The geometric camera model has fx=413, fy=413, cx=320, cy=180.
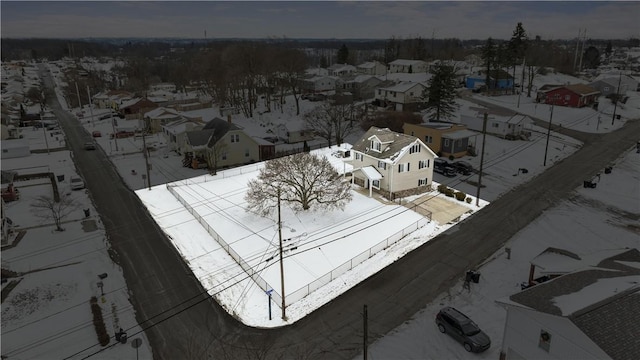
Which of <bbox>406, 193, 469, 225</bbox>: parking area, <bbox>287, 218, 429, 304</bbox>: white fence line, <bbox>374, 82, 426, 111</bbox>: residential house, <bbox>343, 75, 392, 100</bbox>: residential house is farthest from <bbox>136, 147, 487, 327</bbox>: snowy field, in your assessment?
<bbox>343, 75, 392, 100</bbox>: residential house

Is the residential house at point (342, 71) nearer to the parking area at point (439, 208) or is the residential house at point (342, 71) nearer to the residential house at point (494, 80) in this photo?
the residential house at point (494, 80)

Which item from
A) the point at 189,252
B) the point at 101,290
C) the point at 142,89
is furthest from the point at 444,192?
the point at 142,89

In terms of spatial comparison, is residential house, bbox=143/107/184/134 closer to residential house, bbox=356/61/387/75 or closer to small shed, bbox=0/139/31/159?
small shed, bbox=0/139/31/159

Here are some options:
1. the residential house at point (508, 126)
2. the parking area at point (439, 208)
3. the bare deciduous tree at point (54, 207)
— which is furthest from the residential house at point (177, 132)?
the residential house at point (508, 126)

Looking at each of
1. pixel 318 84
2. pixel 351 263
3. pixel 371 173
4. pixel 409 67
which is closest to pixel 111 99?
pixel 318 84

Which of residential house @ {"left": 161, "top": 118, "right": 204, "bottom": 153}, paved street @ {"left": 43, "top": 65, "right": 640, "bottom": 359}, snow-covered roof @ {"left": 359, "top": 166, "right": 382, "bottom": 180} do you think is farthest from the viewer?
residential house @ {"left": 161, "top": 118, "right": 204, "bottom": 153}

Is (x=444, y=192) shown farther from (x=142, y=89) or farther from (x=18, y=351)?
(x=142, y=89)
